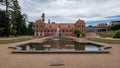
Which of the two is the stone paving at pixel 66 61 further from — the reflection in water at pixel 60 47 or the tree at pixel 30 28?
the tree at pixel 30 28

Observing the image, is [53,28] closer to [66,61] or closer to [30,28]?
[30,28]

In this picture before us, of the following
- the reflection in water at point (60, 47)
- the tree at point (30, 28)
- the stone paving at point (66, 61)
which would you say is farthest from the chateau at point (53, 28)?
the stone paving at point (66, 61)

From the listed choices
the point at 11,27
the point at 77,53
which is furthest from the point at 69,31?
the point at 77,53

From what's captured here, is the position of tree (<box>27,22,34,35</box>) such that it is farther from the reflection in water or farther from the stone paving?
the stone paving

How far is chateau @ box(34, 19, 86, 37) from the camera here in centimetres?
8882

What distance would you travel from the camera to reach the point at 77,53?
1124 centimetres

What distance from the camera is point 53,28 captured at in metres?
89.8

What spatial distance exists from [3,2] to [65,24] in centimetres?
5571

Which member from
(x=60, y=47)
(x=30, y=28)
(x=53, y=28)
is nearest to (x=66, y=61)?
(x=60, y=47)

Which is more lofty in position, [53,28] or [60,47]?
[53,28]

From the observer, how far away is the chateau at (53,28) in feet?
291

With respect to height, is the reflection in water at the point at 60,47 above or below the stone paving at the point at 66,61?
below

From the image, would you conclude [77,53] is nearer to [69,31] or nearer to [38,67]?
[38,67]

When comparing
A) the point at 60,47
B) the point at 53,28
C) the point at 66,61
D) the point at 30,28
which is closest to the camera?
the point at 66,61
